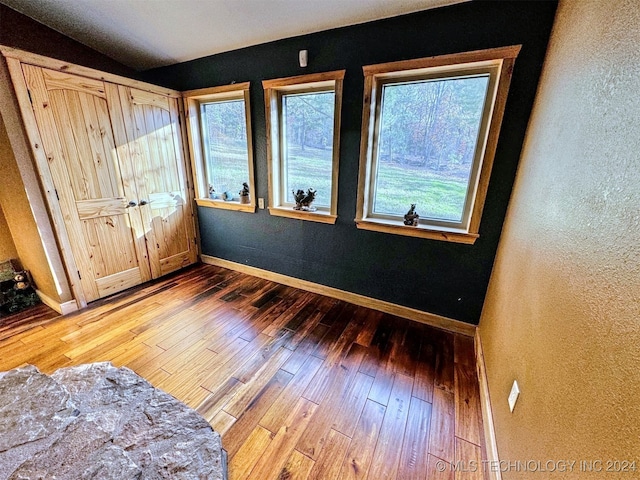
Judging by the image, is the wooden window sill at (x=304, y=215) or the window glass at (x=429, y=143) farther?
the wooden window sill at (x=304, y=215)

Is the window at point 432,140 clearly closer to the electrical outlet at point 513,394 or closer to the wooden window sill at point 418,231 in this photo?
the wooden window sill at point 418,231

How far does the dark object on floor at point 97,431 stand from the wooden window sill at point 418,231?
1.88 metres

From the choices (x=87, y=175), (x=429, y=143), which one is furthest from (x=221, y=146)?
(x=429, y=143)

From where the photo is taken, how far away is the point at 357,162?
2.32 meters

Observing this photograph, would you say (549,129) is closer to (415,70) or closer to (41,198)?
(415,70)

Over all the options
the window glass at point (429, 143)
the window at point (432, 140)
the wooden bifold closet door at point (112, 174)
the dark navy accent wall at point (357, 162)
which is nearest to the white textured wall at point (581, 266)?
the dark navy accent wall at point (357, 162)

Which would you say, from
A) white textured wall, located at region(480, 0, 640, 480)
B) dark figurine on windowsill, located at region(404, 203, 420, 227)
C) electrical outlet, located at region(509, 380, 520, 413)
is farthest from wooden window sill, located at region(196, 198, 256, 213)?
electrical outlet, located at region(509, 380, 520, 413)

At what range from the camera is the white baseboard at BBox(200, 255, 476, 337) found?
225 centimetres

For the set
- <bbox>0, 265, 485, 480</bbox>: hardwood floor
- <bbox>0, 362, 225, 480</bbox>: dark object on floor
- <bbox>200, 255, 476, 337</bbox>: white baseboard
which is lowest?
<bbox>0, 265, 485, 480</bbox>: hardwood floor

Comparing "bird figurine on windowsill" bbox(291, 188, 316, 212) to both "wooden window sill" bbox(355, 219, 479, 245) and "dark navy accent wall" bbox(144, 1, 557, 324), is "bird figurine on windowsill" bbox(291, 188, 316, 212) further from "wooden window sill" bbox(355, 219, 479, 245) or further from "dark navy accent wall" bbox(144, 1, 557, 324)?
"wooden window sill" bbox(355, 219, 479, 245)

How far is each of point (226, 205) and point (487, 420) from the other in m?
3.09

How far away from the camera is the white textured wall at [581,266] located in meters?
0.61

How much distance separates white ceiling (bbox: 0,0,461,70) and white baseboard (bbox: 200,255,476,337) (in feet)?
→ 7.94

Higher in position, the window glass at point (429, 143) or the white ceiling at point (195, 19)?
the white ceiling at point (195, 19)
